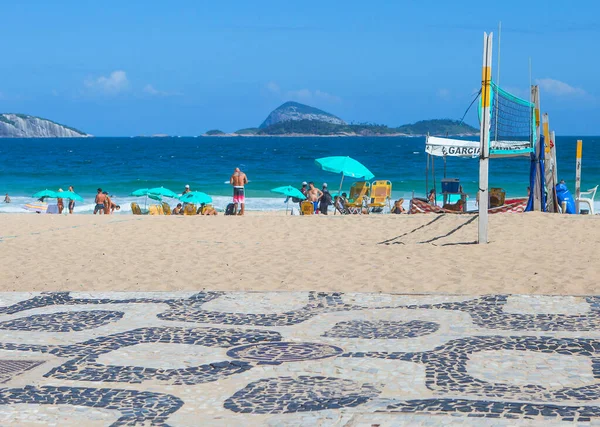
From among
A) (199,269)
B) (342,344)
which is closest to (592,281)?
(342,344)

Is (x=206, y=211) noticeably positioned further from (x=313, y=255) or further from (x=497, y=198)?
(x=313, y=255)

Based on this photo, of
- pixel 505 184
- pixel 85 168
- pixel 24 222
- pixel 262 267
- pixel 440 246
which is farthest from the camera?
pixel 85 168

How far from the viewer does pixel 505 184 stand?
38.7 metres

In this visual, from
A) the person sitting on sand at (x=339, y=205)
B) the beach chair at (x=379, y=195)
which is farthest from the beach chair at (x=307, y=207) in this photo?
the beach chair at (x=379, y=195)

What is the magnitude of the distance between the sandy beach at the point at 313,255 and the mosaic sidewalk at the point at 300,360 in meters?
0.81

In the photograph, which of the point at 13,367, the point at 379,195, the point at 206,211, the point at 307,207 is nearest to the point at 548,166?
the point at 307,207

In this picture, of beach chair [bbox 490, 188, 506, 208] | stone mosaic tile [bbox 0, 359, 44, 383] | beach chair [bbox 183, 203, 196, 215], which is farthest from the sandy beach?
beach chair [bbox 183, 203, 196, 215]

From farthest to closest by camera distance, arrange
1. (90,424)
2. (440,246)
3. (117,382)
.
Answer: (440,246)
(117,382)
(90,424)

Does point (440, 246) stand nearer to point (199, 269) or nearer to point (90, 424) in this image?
point (199, 269)

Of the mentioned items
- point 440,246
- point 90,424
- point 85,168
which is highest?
point 85,168

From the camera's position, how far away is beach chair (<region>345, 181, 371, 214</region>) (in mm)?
19172

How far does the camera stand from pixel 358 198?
19516 millimetres

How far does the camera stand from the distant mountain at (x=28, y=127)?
6942 inches

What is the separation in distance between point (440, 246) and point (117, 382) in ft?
20.8
